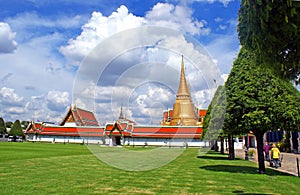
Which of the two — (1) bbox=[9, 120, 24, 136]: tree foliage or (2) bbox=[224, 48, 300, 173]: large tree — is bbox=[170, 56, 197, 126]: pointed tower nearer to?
(1) bbox=[9, 120, 24, 136]: tree foliage

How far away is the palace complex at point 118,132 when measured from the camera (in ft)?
232

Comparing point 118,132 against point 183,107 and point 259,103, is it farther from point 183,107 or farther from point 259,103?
point 259,103

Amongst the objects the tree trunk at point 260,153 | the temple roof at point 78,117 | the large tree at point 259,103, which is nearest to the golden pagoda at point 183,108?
the temple roof at point 78,117

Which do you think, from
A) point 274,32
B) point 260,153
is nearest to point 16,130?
point 260,153

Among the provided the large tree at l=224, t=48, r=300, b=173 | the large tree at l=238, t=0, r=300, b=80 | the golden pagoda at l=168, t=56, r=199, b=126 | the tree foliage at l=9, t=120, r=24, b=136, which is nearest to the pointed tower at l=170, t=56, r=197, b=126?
the golden pagoda at l=168, t=56, r=199, b=126

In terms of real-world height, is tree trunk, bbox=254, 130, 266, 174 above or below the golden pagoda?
below

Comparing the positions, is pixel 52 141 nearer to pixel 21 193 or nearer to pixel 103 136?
pixel 103 136

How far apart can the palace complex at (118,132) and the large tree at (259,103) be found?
48.0 metres

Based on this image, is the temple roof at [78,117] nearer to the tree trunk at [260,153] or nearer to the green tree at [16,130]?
the green tree at [16,130]

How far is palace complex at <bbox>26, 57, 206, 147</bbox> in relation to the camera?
7062cm

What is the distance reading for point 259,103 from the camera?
16656mm

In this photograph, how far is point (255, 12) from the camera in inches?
230

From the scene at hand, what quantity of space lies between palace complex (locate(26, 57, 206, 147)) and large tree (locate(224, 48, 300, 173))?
4797 centimetres

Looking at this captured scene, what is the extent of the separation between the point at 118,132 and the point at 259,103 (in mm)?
55637
